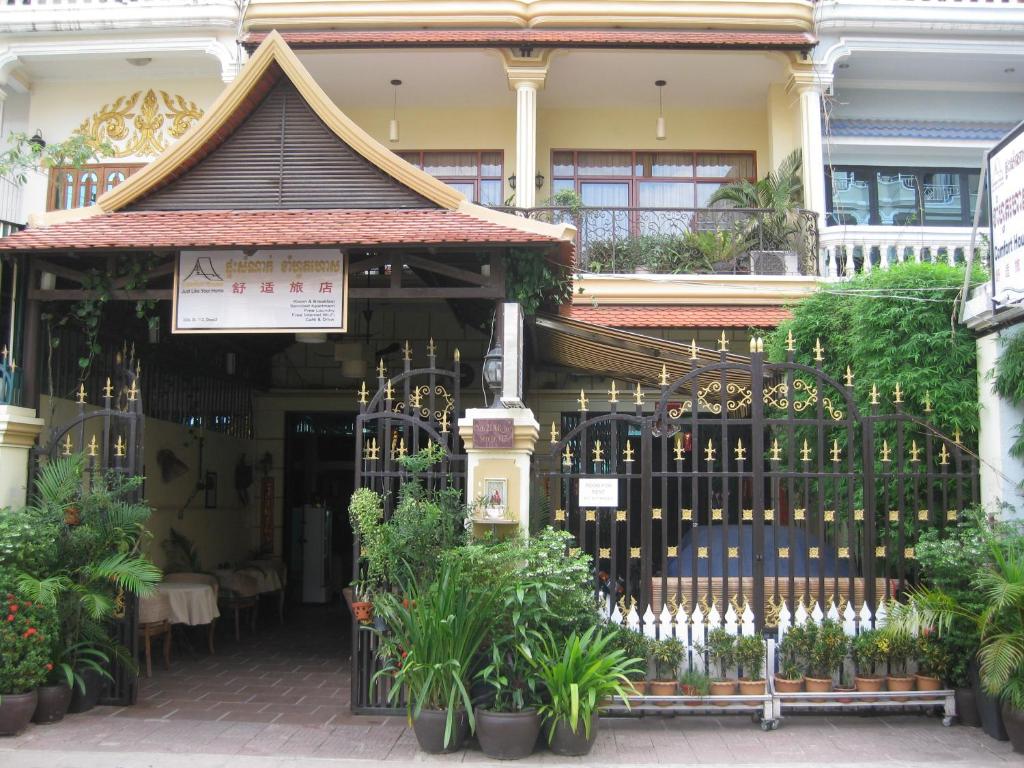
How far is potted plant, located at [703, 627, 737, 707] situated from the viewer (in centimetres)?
715

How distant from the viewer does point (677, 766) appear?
6.29 meters

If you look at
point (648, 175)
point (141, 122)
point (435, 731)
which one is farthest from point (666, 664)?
point (141, 122)

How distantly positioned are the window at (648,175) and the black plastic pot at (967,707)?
9455 millimetres

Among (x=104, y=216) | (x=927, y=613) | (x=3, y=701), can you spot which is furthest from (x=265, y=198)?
(x=927, y=613)

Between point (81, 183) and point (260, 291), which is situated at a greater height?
point (81, 183)

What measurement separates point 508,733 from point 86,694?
3452 millimetres

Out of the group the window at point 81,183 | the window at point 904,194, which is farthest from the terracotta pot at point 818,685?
the window at point 81,183

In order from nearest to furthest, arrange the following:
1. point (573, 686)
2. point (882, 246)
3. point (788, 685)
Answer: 1. point (573, 686)
2. point (788, 685)
3. point (882, 246)

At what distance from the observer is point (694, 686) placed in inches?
280

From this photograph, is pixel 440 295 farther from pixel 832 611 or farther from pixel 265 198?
pixel 832 611

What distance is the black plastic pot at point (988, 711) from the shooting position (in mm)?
6742

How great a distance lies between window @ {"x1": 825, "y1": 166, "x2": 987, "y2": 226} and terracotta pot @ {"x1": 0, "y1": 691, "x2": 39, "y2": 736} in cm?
1262

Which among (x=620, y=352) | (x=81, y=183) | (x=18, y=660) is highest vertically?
(x=81, y=183)

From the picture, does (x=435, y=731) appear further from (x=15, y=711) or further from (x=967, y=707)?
(x=967, y=707)
